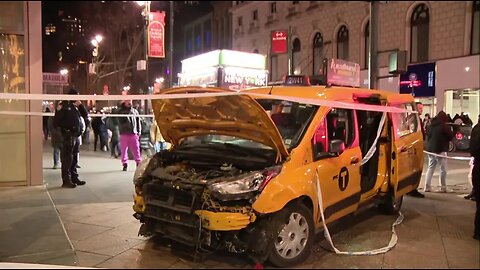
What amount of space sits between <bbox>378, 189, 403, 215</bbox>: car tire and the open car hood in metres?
2.73

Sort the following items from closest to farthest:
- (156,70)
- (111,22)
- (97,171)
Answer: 1. (97,171)
2. (111,22)
3. (156,70)

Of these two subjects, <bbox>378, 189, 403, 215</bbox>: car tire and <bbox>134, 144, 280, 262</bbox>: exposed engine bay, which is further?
<bbox>378, 189, 403, 215</bbox>: car tire

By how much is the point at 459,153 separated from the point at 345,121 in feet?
47.2

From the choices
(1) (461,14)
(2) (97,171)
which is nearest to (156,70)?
(1) (461,14)

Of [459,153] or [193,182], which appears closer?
[193,182]

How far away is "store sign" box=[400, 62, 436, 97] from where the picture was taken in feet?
76.6

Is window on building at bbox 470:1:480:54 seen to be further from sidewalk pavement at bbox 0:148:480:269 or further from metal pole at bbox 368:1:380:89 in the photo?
sidewalk pavement at bbox 0:148:480:269

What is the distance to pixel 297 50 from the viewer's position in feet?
109

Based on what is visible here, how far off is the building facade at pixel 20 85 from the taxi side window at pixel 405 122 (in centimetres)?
651

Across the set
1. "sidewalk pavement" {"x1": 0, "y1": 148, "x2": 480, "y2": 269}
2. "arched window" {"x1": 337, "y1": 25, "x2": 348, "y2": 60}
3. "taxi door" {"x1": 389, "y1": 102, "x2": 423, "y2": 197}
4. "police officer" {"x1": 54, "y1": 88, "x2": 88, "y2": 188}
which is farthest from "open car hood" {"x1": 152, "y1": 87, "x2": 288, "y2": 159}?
"arched window" {"x1": 337, "y1": 25, "x2": 348, "y2": 60}

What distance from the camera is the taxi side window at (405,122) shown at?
24.4 ft

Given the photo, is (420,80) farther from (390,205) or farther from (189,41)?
(189,41)

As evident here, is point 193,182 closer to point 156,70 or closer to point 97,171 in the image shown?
point 97,171

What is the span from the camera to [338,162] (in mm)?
5914
